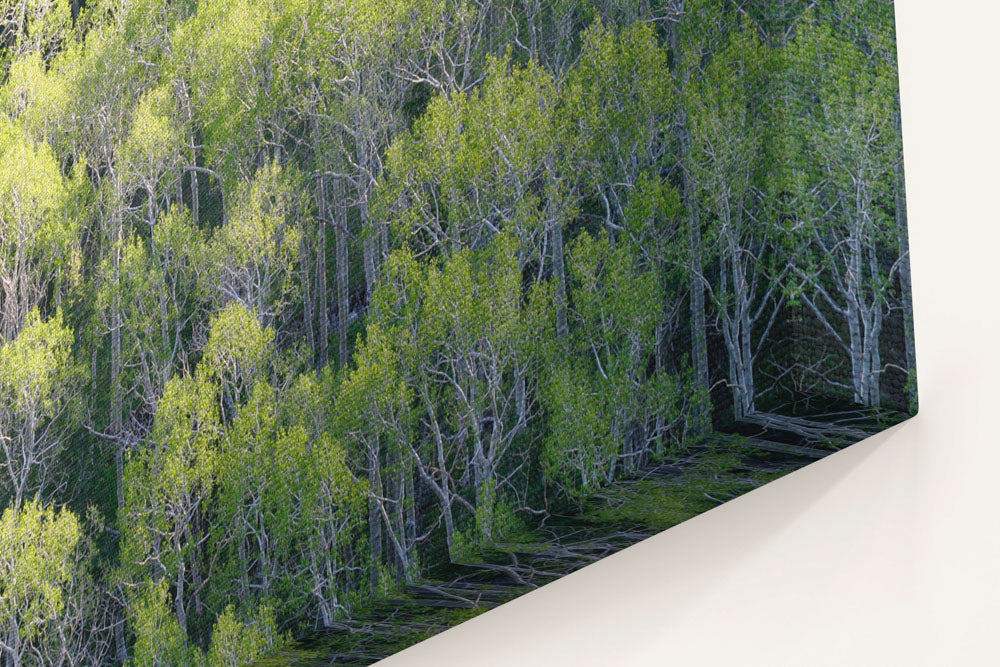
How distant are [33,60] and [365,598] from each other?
6.11ft

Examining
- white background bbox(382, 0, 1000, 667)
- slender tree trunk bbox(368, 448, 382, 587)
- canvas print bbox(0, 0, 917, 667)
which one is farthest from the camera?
white background bbox(382, 0, 1000, 667)

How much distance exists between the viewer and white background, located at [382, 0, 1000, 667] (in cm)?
379

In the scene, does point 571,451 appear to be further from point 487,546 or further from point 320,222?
point 320,222

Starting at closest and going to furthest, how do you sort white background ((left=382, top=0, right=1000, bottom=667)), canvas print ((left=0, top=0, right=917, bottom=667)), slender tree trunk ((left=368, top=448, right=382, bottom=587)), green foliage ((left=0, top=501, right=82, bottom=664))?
green foliage ((left=0, top=501, right=82, bottom=664))
canvas print ((left=0, top=0, right=917, bottom=667))
slender tree trunk ((left=368, top=448, right=382, bottom=587))
white background ((left=382, top=0, right=1000, bottom=667))

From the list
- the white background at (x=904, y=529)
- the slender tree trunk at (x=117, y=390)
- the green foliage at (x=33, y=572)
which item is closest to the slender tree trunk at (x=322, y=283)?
the slender tree trunk at (x=117, y=390)

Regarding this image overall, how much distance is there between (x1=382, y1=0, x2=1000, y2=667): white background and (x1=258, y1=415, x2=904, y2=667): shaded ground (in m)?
0.06

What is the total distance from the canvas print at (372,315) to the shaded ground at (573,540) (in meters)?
0.01

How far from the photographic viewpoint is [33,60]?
3.17m

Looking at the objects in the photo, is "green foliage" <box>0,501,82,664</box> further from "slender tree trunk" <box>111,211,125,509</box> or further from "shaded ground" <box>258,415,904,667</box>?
"shaded ground" <box>258,415,904,667</box>

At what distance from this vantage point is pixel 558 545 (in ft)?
11.9

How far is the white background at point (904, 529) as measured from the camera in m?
3.79

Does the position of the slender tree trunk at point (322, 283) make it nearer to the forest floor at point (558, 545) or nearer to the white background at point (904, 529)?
the forest floor at point (558, 545)

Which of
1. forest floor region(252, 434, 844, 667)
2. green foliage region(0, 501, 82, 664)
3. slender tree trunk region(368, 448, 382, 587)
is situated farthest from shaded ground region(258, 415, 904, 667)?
green foliage region(0, 501, 82, 664)

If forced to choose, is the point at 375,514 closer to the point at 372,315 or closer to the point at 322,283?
the point at 372,315
